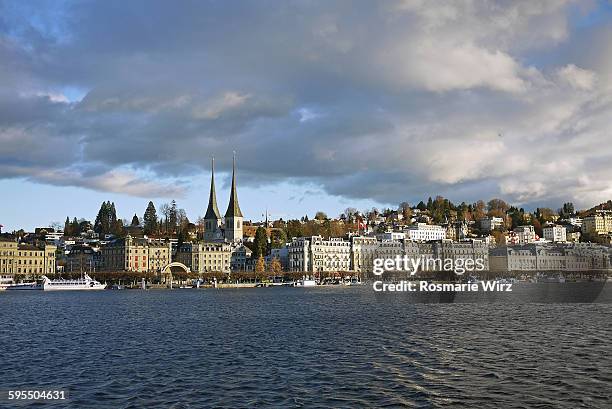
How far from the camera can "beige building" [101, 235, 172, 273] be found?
17050 cm

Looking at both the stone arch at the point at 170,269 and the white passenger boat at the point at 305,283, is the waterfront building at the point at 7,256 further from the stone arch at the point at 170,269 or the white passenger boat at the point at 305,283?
the white passenger boat at the point at 305,283

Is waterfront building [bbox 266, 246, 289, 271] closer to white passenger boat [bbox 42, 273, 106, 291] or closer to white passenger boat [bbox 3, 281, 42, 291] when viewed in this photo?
white passenger boat [bbox 42, 273, 106, 291]

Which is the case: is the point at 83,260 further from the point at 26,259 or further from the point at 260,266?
the point at 260,266

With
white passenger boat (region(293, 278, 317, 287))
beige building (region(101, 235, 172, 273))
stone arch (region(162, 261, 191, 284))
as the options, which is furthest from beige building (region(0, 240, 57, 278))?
white passenger boat (region(293, 278, 317, 287))

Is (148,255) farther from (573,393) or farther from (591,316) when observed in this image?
(573,393)

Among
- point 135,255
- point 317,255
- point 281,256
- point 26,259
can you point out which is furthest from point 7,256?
point 317,255

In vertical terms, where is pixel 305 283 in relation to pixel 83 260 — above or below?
below

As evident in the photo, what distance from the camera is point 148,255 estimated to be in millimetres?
174375

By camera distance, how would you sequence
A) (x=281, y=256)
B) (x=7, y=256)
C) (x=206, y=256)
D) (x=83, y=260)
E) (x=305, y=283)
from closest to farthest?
(x=7, y=256)
(x=305, y=283)
(x=83, y=260)
(x=206, y=256)
(x=281, y=256)

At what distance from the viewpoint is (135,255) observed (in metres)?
172

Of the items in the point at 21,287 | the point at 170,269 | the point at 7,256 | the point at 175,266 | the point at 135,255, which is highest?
the point at 7,256

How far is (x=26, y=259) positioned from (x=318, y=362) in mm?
148705

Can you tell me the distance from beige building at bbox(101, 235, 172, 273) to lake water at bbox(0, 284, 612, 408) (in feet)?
390

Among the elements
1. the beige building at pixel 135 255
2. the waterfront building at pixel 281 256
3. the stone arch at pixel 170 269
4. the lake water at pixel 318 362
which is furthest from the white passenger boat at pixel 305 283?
the lake water at pixel 318 362
